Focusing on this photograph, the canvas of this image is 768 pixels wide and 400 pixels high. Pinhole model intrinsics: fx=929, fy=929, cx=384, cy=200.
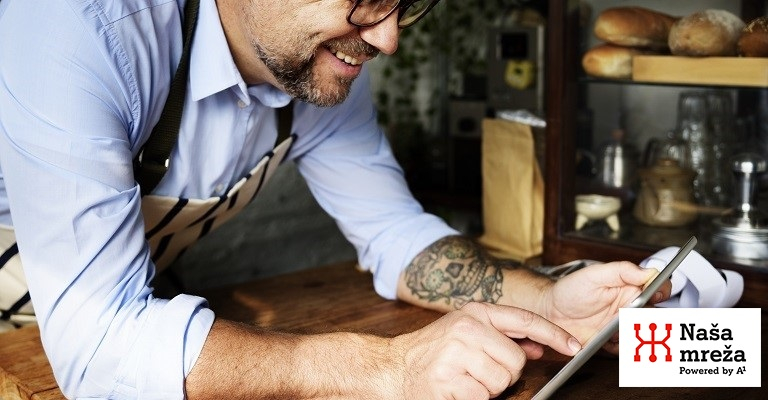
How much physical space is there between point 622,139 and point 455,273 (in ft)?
2.11

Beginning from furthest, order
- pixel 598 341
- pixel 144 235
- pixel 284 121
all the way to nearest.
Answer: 1. pixel 284 121
2. pixel 144 235
3. pixel 598 341

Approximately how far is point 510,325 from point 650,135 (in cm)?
104

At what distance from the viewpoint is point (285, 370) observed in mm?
1234

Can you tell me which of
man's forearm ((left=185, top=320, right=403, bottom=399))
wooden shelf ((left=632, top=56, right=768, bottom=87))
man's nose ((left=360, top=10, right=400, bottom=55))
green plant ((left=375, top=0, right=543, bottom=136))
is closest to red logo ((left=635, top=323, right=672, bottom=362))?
man's forearm ((left=185, top=320, right=403, bottom=399))

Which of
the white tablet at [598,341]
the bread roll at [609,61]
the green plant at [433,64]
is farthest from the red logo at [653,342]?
the green plant at [433,64]

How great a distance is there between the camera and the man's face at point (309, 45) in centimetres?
139

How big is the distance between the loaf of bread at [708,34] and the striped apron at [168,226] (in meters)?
0.81

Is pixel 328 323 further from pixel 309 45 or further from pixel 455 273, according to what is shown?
pixel 309 45

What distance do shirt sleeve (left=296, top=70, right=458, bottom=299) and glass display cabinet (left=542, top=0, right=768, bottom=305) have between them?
38cm

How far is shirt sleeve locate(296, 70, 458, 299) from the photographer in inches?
72.0

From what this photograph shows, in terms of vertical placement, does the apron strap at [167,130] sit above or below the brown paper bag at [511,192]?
above

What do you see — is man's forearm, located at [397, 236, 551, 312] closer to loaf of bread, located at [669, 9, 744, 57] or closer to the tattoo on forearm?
the tattoo on forearm

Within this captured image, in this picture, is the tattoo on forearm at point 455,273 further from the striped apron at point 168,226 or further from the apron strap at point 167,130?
the apron strap at point 167,130

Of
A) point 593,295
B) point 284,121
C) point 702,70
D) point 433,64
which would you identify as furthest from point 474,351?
point 433,64
